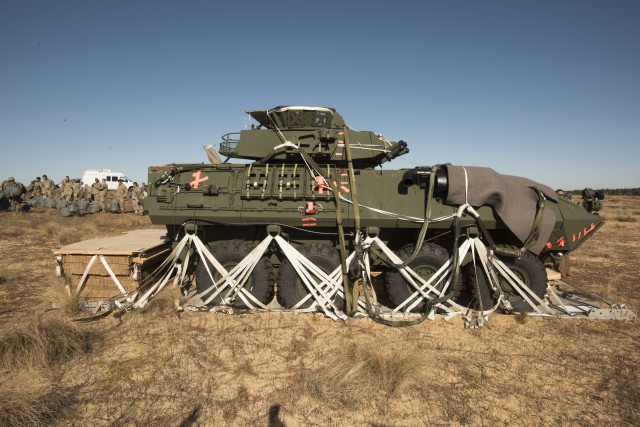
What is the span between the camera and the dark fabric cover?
17.6 ft

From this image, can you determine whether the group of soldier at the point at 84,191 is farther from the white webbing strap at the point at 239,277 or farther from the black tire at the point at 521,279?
the black tire at the point at 521,279

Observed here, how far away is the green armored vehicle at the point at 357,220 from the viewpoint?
17.8ft

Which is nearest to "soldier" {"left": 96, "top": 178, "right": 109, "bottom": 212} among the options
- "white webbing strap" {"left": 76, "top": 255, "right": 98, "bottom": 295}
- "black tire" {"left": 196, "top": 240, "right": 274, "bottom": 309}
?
"white webbing strap" {"left": 76, "top": 255, "right": 98, "bottom": 295}

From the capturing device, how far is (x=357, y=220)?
17.5 feet

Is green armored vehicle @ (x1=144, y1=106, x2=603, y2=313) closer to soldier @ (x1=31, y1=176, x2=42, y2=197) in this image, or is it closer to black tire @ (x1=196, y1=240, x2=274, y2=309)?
black tire @ (x1=196, y1=240, x2=274, y2=309)

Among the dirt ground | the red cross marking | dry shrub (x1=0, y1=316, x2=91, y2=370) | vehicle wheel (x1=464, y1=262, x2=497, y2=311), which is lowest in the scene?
the dirt ground

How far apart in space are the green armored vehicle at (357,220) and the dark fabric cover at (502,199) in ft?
0.05

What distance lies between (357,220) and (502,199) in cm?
224

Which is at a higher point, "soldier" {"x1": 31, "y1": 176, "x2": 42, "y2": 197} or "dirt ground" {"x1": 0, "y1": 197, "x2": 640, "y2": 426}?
"soldier" {"x1": 31, "y1": 176, "x2": 42, "y2": 197}

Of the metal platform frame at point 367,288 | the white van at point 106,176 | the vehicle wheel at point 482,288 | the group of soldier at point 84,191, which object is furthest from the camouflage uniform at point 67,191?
the vehicle wheel at point 482,288

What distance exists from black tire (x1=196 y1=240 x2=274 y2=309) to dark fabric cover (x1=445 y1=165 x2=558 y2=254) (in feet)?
10.2

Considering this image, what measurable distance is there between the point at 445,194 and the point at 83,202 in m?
20.6

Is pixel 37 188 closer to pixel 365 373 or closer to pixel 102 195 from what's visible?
pixel 102 195

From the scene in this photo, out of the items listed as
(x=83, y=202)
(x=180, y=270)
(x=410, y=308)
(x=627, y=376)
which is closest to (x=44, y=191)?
(x=83, y=202)
